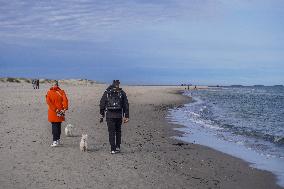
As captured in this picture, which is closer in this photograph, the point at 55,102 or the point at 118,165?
the point at 118,165

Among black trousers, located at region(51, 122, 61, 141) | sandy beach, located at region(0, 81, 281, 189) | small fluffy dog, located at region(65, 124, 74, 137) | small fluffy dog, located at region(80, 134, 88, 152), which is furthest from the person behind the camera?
small fluffy dog, located at region(65, 124, 74, 137)

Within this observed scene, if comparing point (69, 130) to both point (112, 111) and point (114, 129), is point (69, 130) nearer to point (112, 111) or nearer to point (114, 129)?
point (114, 129)

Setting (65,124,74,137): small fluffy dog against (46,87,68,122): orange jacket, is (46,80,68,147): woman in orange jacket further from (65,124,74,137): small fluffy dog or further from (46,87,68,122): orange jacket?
(65,124,74,137): small fluffy dog

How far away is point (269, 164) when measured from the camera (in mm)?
12766

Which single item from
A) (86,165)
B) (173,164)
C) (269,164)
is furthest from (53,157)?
(269,164)

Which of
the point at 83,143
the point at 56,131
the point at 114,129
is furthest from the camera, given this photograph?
the point at 56,131

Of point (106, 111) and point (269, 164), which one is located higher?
point (106, 111)

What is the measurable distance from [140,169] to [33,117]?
1212 cm

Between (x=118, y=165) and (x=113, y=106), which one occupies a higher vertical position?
(x=113, y=106)

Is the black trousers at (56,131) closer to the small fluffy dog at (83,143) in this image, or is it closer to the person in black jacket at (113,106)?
the small fluffy dog at (83,143)

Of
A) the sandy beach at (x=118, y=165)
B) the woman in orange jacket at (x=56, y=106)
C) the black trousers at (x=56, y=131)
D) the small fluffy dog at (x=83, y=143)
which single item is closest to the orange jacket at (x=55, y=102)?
the woman in orange jacket at (x=56, y=106)

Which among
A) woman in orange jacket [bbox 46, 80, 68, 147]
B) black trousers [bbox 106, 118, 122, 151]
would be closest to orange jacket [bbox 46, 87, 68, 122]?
woman in orange jacket [bbox 46, 80, 68, 147]

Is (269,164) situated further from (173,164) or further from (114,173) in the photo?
(114,173)

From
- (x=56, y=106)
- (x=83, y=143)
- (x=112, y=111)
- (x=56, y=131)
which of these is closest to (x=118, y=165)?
(x=83, y=143)
